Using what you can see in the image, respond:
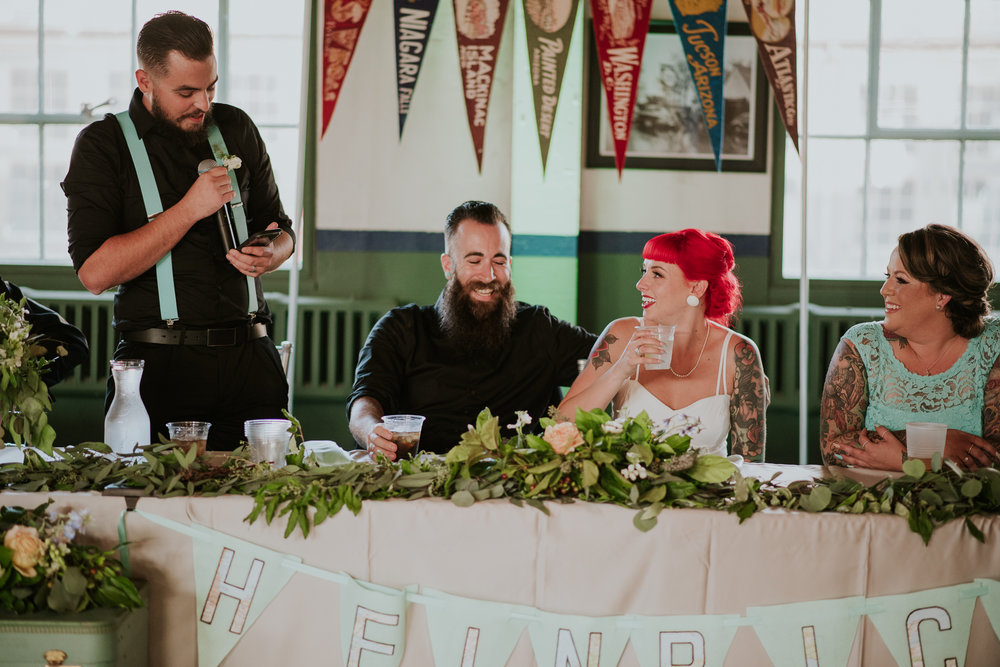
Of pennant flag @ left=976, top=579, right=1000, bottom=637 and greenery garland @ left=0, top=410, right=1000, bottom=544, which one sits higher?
greenery garland @ left=0, top=410, right=1000, bottom=544

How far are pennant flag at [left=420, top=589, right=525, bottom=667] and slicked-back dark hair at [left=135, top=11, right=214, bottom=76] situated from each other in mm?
1498

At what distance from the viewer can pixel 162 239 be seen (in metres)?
2.21

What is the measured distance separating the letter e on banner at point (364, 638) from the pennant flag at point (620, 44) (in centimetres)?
321

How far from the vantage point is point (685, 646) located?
151 centimetres

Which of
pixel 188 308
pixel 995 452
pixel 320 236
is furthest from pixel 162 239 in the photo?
pixel 320 236

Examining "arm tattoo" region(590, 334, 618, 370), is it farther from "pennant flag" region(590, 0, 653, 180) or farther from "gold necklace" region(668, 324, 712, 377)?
"pennant flag" region(590, 0, 653, 180)

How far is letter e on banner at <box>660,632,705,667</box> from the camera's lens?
4.91 ft

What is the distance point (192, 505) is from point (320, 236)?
10.3ft

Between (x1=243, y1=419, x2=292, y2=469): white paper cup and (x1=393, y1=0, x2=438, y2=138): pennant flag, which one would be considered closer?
(x1=243, y1=419, x2=292, y2=469): white paper cup

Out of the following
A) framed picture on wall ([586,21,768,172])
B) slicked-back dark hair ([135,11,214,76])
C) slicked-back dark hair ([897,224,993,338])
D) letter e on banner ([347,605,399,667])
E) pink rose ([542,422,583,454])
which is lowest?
letter e on banner ([347,605,399,667])

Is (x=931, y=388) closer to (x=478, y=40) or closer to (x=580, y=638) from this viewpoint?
(x=580, y=638)

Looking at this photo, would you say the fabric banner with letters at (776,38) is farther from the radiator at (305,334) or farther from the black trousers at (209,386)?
the black trousers at (209,386)

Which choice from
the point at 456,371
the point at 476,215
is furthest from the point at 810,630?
the point at 476,215

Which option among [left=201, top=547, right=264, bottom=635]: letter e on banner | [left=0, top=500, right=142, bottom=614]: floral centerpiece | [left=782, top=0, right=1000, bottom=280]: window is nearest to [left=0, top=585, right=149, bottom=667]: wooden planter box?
A: [left=0, top=500, right=142, bottom=614]: floral centerpiece
